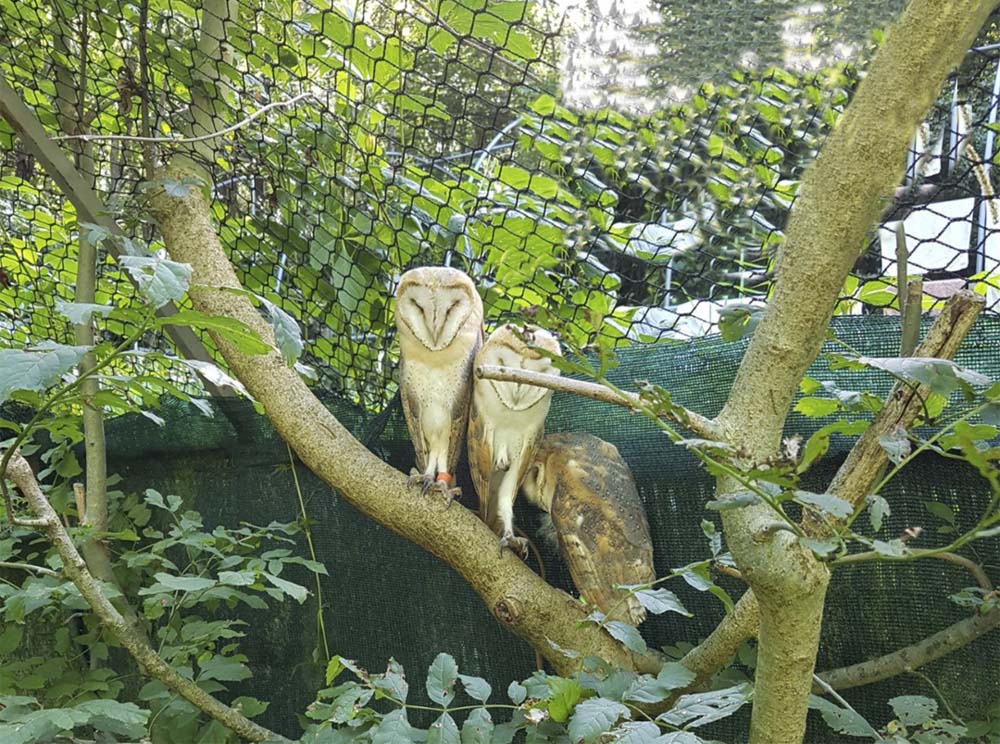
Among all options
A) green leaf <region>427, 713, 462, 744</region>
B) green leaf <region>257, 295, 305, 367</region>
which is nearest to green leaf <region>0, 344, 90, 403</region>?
green leaf <region>257, 295, 305, 367</region>

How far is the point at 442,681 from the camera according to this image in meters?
0.86

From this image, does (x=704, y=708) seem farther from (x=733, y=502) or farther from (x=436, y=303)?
(x=436, y=303)

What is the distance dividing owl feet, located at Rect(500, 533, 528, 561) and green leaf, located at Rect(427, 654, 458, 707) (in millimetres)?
212

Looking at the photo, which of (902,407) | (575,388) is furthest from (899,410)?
(575,388)

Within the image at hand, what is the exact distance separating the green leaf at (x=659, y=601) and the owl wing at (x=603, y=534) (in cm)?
17

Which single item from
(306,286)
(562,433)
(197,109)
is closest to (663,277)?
(562,433)

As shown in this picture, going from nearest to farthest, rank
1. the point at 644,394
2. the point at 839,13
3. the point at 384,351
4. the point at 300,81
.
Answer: the point at 644,394
the point at 839,13
the point at 300,81
the point at 384,351

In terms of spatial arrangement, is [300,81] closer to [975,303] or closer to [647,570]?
[647,570]

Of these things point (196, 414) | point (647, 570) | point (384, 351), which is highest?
point (384, 351)

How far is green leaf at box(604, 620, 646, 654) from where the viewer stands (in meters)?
0.86

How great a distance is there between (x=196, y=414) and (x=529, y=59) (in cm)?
81

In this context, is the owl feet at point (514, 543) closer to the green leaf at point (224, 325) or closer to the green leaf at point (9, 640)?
the green leaf at point (224, 325)

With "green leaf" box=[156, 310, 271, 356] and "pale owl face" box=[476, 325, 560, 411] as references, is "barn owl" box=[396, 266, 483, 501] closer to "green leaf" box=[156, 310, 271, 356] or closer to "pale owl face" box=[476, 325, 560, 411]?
"pale owl face" box=[476, 325, 560, 411]

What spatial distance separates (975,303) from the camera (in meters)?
0.64
